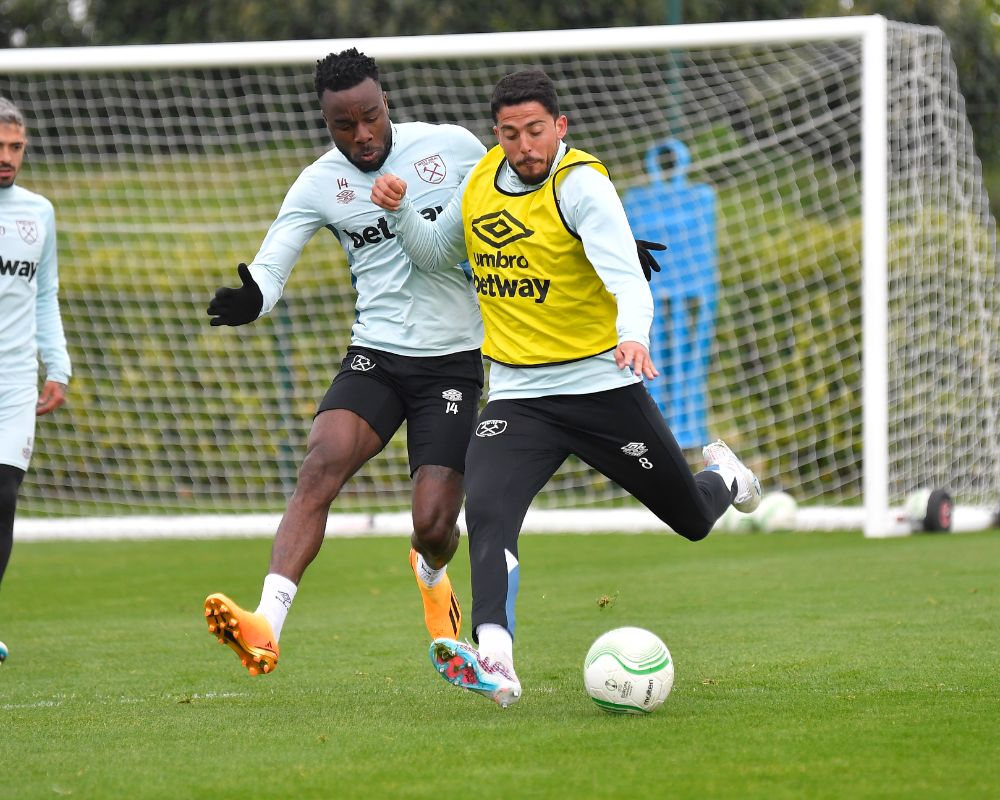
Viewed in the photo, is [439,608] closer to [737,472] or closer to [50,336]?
[737,472]

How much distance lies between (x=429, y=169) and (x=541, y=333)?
1.12 metres

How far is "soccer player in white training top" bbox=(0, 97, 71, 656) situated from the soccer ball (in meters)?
3.04

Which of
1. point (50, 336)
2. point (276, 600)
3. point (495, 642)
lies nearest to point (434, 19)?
point (50, 336)

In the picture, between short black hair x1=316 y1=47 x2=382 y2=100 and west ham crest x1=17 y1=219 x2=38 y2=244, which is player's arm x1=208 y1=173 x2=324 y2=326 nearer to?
short black hair x1=316 y1=47 x2=382 y2=100

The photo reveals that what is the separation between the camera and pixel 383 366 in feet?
19.5

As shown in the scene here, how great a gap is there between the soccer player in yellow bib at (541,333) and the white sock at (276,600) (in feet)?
2.40

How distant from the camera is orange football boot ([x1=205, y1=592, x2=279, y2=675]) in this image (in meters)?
4.97

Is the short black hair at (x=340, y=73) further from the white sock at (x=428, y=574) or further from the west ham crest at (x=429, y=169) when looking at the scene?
the white sock at (x=428, y=574)

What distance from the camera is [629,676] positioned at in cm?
489

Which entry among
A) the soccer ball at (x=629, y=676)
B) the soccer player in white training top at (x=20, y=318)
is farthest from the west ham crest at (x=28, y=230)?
the soccer ball at (x=629, y=676)

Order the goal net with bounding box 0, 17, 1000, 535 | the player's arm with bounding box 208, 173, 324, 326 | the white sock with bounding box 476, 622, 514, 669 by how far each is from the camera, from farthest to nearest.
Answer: the goal net with bounding box 0, 17, 1000, 535, the player's arm with bounding box 208, 173, 324, 326, the white sock with bounding box 476, 622, 514, 669

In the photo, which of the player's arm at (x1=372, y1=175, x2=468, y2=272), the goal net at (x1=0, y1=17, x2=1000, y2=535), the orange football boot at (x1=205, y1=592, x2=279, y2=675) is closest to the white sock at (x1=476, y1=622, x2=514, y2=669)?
the orange football boot at (x1=205, y1=592, x2=279, y2=675)

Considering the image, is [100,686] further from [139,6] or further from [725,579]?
[139,6]

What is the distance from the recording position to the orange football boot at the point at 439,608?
6.32 metres
